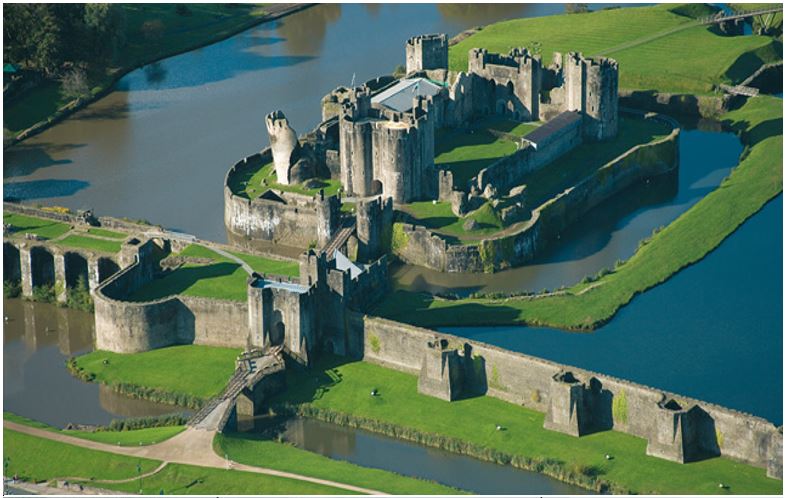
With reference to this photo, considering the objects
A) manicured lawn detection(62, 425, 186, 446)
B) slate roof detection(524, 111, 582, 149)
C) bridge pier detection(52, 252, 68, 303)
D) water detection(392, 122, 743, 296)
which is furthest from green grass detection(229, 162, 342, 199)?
manicured lawn detection(62, 425, 186, 446)

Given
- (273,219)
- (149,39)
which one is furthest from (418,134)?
(149,39)

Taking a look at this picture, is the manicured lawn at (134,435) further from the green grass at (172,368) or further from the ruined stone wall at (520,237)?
the ruined stone wall at (520,237)

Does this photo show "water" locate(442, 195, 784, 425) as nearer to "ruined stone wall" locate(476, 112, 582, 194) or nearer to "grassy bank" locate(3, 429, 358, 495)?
"ruined stone wall" locate(476, 112, 582, 194)

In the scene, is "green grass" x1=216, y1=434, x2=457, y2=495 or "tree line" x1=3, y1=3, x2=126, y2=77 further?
"tree line" x1=3, y1=3, x2=126, y2=77

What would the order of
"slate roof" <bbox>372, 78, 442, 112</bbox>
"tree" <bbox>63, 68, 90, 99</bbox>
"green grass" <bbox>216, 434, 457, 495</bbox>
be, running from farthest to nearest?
"tree" <bbox>63, 68, 90, 99</bbox> < "slate roof" <bbox>372, 78, 442, 112</bbox> < "green grass" <bbox>216, 434, 457, 495</bbox>

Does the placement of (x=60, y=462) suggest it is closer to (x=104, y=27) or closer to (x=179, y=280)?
(x=179, y=280)

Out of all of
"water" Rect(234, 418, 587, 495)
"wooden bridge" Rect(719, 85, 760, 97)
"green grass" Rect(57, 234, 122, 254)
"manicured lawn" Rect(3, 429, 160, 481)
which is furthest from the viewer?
"wooden bridge" Rect(719, 85, 760, 97)
